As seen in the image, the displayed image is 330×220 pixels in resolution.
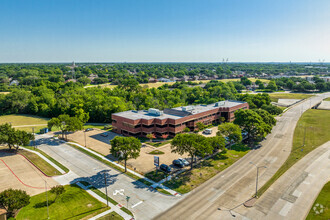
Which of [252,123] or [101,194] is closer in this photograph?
[101,194]

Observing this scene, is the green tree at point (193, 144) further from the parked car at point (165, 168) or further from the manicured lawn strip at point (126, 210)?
the manicured lawn strip at point (126, 210)

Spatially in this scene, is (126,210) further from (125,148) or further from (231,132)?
(231,132)

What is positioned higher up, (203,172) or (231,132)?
(231,132)

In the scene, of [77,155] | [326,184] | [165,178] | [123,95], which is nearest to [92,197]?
[165,178]

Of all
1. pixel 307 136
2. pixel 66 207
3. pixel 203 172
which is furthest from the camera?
pixel 307 136

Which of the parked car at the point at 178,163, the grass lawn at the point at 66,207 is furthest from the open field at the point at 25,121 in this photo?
the parked car at the point at 178,163

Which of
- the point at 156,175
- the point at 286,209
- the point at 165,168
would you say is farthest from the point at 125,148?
the point at 286,209
